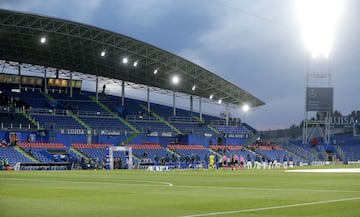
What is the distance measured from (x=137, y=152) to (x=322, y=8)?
36.3 m

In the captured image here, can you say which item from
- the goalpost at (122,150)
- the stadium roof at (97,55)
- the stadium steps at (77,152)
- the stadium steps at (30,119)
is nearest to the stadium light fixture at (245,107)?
the stadium roof at (97,55)

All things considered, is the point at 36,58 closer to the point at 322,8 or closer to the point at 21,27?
the point at 21,27

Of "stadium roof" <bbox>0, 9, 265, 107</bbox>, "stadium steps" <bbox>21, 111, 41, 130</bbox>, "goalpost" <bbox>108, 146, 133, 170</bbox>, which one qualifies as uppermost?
"stadium roof" <bbox>0, 9, 265, 107</bbox>

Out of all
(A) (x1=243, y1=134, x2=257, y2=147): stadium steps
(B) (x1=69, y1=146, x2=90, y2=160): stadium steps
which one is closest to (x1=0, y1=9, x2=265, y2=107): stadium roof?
(A) (x1=243, y1=134, x2=257, y2=147): stadium steps

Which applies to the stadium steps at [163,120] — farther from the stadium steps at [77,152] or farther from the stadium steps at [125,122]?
the stadium steps at [77,152]

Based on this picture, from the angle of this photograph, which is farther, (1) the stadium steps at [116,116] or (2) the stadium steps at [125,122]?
(1) the stadium steps at [116,116]

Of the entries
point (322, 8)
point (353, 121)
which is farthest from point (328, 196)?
point (353, 121)

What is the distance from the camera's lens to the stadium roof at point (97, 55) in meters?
64.5

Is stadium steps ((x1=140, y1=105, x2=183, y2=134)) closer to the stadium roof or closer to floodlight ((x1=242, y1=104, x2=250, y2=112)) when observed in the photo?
the stadium roof

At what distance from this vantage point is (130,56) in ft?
250

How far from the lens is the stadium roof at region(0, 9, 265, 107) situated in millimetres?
64500

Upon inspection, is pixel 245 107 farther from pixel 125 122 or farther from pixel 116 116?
pixel 116 116

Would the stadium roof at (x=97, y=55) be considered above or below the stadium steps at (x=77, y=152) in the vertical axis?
above

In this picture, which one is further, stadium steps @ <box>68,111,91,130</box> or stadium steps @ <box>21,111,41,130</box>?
stadium steps @ <box>68,111,91,130</box>
